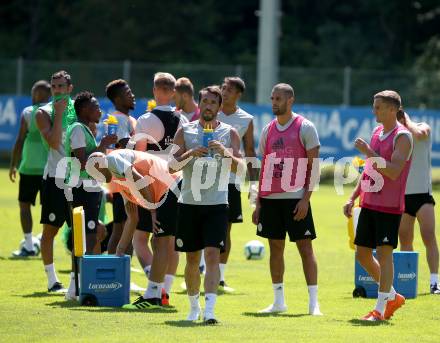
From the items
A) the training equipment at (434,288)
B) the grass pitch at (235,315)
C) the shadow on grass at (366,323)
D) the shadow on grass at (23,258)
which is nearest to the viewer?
the grass pitch at (235,315)

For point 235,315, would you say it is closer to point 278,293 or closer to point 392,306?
point 278,293

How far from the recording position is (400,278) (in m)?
12.0

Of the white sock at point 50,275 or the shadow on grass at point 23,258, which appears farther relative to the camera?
the shadow on grass at point 23,258

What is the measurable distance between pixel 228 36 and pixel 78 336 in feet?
133

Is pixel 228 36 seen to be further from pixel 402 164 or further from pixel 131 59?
pixel 402 164

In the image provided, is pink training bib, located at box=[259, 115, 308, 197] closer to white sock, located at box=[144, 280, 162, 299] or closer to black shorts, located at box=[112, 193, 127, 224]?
white sock, located at box=[144, 280, 162, 299]

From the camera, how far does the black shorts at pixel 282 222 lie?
1098 centimetres

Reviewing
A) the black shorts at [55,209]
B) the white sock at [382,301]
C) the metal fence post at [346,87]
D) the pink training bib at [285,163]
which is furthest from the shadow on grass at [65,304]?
the metal fence post at [346,87]

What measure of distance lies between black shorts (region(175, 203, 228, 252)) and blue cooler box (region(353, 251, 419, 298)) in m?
2.29

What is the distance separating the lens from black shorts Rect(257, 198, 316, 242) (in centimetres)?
1098

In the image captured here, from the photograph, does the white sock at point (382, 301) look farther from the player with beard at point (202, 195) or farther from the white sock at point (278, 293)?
the player with beard at point (202, 195)

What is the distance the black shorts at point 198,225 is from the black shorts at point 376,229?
1.35 m

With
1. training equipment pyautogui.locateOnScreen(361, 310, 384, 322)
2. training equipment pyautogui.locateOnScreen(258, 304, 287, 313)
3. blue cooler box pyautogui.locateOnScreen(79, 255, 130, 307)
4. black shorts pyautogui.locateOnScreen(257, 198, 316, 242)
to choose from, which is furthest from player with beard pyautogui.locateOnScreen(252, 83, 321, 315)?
blue cooler box pyautogui.locateOnScreen(79, 255, 130, 307)

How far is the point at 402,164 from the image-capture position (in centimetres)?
1034
